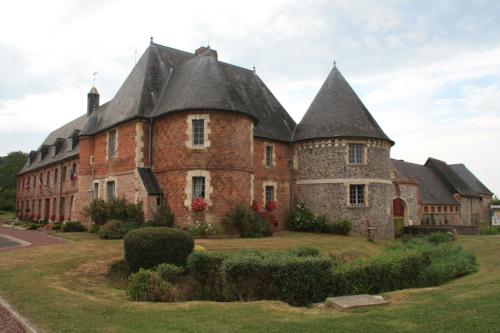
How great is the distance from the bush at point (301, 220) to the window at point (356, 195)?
8.25 ft

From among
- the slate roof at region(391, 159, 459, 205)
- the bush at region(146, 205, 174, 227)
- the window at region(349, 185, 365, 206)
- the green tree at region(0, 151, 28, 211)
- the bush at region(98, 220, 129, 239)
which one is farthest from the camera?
the green tree at region(0, 151, 28, 211)

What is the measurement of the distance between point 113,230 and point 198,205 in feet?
13.4

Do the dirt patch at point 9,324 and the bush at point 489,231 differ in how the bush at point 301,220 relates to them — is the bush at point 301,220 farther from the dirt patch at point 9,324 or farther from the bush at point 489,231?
the dirt patch at point 9,324

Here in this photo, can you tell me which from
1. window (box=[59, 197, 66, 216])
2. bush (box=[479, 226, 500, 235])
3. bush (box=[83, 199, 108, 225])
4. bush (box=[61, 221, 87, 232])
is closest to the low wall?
bush (box=[479, 226, 500, 235])

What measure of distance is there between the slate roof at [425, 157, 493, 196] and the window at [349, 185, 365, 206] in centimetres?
2503

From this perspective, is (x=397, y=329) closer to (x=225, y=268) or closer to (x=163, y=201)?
(x=225, y=268)

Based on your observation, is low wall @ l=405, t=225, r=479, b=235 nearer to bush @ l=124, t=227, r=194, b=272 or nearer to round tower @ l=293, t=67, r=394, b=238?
round tower @ l=293, t=67, r=394, b=238

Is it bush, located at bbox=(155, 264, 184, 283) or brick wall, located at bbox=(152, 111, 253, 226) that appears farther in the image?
brick wall, located at bbox=(152, 111, 253, 226)

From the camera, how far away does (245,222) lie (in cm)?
2014

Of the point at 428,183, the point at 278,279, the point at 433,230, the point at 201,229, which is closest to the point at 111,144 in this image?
the point at 201,229

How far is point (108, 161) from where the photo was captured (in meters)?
23.8

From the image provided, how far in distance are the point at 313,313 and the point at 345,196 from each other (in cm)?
1771

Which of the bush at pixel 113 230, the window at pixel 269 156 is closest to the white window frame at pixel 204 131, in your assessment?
the bush at pixel 113 230

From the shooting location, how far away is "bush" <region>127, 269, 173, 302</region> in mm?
9062
